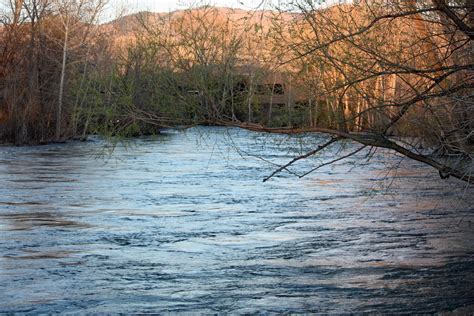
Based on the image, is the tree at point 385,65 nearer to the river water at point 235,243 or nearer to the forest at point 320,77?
the forest at point 320,77

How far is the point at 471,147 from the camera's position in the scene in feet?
39.2

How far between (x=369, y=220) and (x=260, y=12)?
17.3 feet

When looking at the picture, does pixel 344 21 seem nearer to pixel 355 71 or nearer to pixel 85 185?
pixel 355 71

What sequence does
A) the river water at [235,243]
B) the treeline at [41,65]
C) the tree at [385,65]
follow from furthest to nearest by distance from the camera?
the treeline at [41,65]
the tree at [385,65]
the river water at [235,243]

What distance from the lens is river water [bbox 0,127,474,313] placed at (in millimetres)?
9305

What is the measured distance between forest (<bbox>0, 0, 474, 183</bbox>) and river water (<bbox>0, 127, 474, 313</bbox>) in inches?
21.9

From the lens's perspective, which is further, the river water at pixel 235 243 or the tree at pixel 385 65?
the tree at pixel 385 65

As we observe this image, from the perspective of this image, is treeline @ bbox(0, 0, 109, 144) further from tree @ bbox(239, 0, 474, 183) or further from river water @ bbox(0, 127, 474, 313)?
tree @ bbox(239, 0, 474, 183)

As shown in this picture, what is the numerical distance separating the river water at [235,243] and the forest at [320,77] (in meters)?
0.56

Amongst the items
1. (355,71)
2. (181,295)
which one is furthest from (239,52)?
(181,295)

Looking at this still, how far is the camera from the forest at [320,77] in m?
10.4

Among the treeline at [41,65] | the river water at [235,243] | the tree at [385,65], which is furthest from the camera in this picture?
the treeline at [41,65]

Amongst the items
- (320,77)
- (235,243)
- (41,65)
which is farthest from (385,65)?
(41,65)

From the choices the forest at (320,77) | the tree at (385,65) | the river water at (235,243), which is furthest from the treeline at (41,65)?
the tree at (385,65)
